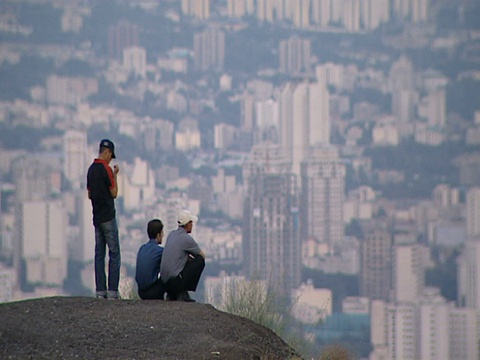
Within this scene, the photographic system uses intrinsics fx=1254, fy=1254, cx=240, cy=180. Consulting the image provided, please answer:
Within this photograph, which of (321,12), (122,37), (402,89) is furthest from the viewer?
(122,37)

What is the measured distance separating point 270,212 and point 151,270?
8045 centimetres

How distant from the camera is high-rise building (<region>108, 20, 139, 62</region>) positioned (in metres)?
99.1

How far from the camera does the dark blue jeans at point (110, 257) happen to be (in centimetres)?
694

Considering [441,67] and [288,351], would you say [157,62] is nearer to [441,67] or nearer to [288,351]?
[441,67]

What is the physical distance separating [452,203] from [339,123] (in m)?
15.5

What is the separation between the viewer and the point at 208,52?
96.9 meters

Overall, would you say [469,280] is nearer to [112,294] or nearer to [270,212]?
[270,212]

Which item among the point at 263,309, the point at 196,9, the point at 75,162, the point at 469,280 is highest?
the point at 196,9

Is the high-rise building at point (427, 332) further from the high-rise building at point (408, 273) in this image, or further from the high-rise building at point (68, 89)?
the high-rise building at point (68, 89)

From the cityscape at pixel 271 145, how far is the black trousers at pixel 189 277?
56.9m

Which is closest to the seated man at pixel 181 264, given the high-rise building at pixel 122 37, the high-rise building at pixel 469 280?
the high-rise building at pixel 469 280

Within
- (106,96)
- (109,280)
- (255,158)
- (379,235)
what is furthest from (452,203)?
(109,280)

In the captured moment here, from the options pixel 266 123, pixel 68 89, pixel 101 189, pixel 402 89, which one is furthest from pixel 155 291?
pixel 402 89

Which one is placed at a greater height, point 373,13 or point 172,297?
point 373,13
